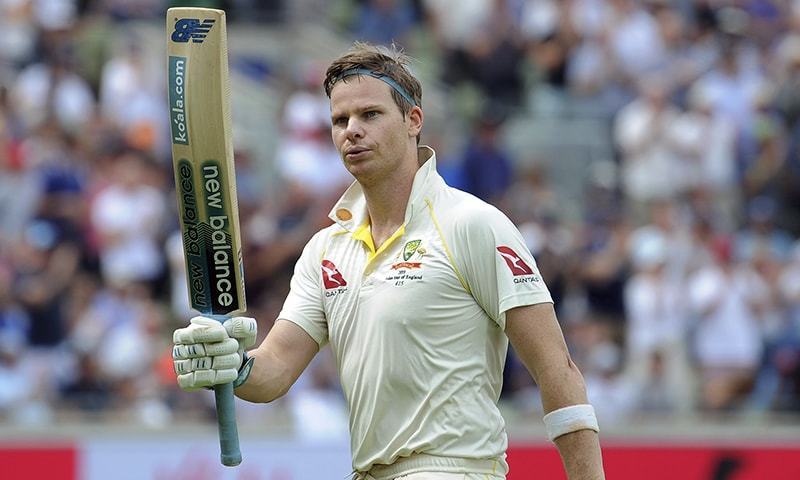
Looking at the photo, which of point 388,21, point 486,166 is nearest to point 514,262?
point 486,166

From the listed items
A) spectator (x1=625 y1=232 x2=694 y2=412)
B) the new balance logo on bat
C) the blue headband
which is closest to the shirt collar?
the blue headband

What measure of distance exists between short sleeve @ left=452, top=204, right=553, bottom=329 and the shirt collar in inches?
8.9

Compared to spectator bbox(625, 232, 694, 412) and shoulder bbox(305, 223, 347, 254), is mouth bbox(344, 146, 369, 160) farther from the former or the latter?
spectator bbox(625, 232, 694, 412)

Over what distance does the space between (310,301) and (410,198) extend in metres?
0.56

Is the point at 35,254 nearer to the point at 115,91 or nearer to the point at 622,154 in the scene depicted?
the point at 115,91

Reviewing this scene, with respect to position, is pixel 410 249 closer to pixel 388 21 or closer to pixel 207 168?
pixel 207 168

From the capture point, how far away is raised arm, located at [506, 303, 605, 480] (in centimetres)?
527

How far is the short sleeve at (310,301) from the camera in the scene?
5730 millimetres

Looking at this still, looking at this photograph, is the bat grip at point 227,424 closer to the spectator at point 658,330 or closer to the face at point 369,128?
the face at point 369,128

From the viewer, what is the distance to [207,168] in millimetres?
5410

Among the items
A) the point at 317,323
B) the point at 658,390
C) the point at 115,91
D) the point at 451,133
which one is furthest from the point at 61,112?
the point at 317,323

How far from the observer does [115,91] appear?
551 inches

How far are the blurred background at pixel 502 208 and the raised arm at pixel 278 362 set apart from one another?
17.6 feet

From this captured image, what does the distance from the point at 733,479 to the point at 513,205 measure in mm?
3178
